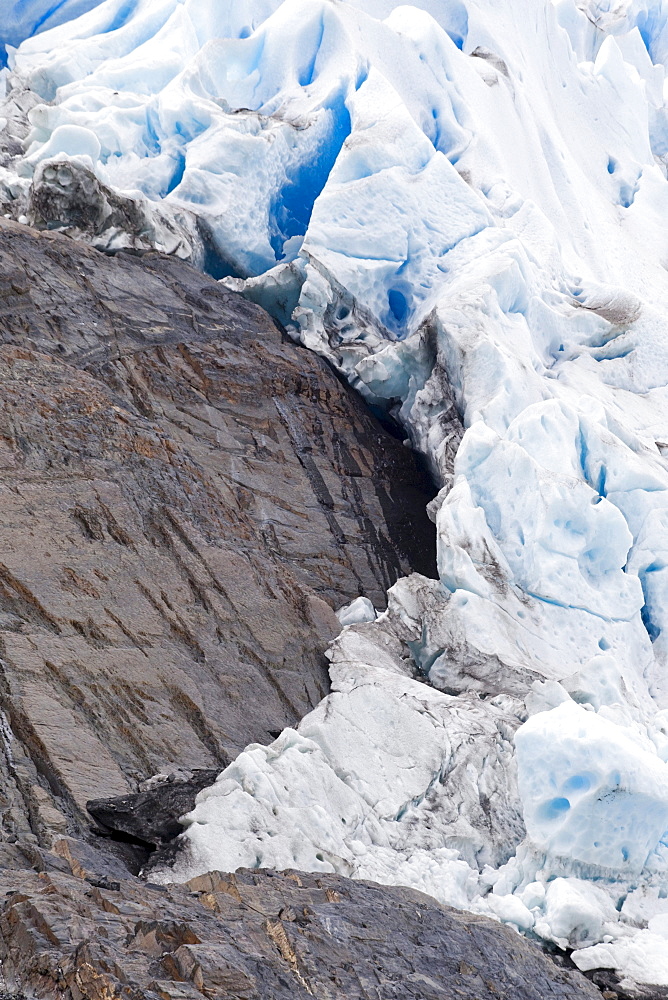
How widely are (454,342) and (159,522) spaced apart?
3988 mm

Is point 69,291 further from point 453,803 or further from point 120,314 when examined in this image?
point 453,803

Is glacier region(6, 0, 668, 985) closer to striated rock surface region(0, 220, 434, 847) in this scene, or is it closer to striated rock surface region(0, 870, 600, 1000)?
striated rock surface region(0, 220, 434, 847)

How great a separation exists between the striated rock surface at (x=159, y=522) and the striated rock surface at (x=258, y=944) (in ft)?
3.97

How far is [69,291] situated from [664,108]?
14303 mm

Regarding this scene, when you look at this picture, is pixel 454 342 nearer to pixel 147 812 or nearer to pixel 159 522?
pixel 159 522

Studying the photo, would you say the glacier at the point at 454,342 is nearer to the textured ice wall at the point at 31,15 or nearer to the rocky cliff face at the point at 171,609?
the textured ice wall at the point at 31,15

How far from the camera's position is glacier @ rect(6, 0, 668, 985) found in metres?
6.27

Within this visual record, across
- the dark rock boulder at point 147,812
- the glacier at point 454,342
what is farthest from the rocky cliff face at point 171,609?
the glacier at point 454,342

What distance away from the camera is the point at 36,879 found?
4422 millimetres

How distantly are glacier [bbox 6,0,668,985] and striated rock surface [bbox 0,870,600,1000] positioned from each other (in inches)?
29.0

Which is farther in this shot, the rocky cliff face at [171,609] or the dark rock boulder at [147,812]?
the dark rock boulder at [147,812]

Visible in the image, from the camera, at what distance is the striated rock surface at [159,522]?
6.14m

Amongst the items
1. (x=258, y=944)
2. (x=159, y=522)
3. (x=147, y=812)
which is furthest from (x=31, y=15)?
(x=258, y=944)

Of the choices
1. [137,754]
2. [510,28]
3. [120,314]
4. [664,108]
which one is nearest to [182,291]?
[120,314]
